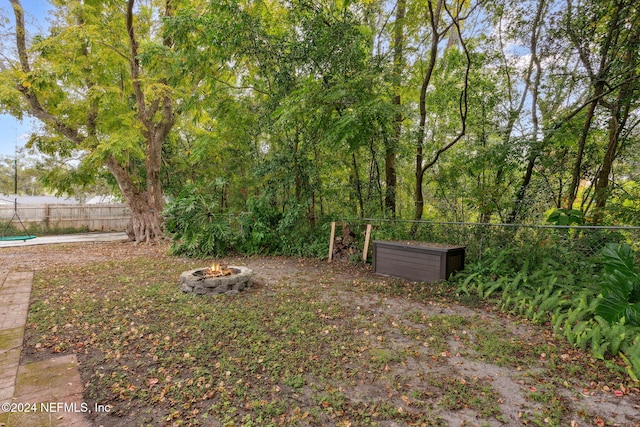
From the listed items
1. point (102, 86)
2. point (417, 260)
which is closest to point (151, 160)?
point (102, 86)

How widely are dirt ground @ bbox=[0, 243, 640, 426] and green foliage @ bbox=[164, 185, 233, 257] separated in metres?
0.79

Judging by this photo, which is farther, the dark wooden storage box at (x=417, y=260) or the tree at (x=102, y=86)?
the tree at (x=102, y=86)

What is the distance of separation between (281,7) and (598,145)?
6.03 m

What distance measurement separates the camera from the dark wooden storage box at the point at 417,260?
14.4ft

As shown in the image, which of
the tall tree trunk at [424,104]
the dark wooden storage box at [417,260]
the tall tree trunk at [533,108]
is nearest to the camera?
the dark wooden storage box at [417,260]

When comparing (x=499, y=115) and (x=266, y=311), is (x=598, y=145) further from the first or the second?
(x=266, y=311)

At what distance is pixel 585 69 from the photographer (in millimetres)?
4359

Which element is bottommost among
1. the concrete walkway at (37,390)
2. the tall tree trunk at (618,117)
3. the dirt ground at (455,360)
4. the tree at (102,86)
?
the concrete walkway at (37,390)

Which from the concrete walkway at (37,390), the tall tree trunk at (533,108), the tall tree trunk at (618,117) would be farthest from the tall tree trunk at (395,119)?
→ the concrete walkway at (37,390)

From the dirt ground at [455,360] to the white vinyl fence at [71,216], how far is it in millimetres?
6121

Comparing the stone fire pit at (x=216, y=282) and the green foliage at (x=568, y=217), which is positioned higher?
the green foliage at (x=568, y=217)

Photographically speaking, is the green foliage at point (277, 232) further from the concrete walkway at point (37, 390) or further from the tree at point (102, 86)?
the concrete walkway at point (37, 390)

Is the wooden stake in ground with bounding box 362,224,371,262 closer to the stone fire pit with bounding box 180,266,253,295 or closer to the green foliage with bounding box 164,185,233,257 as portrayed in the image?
the stone fire pit with bounding box 180,266,253,295

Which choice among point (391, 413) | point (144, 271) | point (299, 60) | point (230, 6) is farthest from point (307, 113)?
point (391, 413)
